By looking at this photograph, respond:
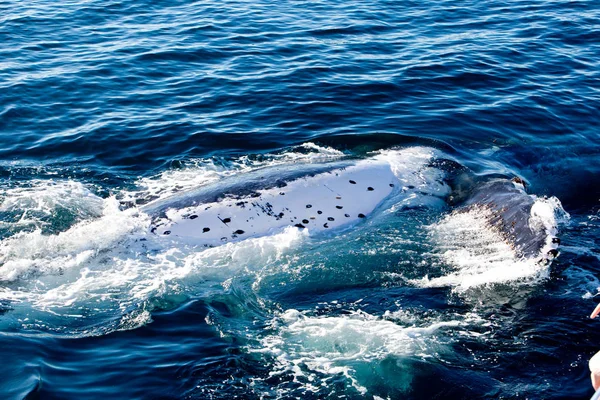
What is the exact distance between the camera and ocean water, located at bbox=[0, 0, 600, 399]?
1045 cm

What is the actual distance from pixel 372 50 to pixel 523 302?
599 inches

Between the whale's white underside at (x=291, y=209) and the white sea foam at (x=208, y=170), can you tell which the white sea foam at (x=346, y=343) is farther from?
the white sea foam at (x=208, y=170)

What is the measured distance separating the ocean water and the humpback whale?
12.3 inches

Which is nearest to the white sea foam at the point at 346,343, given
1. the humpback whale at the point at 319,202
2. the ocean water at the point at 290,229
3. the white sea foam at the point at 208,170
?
the ocean water at the point at 290,229

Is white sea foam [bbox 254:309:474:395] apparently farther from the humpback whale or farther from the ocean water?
the humpback whale

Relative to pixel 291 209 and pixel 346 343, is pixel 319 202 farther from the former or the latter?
pixel 346 343

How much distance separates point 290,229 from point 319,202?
917 millimetres

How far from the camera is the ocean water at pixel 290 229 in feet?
34.3

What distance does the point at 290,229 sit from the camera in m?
13.9

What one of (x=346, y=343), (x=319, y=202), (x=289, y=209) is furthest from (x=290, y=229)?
(x=346, y=343)

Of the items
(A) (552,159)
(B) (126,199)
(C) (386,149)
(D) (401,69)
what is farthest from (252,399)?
(D) (401,69)

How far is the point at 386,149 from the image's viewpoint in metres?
18.0

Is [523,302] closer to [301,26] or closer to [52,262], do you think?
[52,262]

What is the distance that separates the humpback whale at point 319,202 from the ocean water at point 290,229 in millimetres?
312
